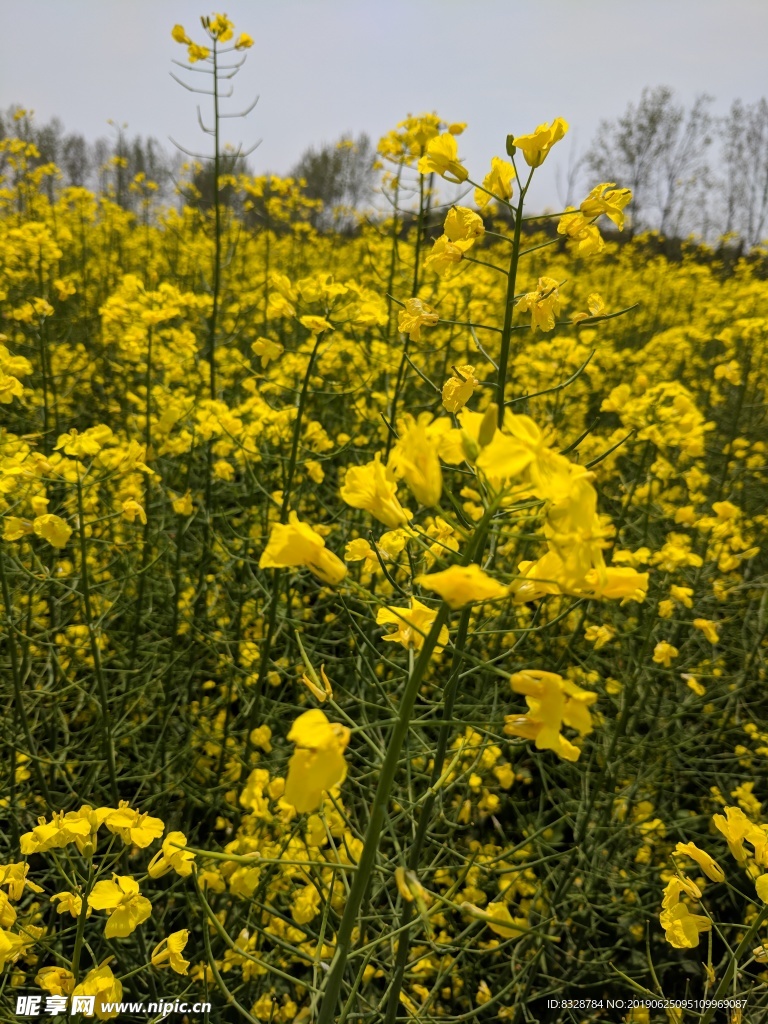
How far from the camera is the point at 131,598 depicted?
2986 millimetres

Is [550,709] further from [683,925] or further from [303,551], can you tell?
[683,925]

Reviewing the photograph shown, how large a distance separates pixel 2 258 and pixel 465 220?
437 cm

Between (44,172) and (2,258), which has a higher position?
(44,172)

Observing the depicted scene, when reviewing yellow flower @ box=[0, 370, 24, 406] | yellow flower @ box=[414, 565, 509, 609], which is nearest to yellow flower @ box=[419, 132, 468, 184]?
yellow flower @ box=[414, 565, 509, 609]

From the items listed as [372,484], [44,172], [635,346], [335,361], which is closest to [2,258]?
[335,361]

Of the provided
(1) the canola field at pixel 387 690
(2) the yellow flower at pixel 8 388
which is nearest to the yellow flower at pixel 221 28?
(1) the canola field at pixel 387 690

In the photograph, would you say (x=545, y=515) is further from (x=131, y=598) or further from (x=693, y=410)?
(x=131, y=598)

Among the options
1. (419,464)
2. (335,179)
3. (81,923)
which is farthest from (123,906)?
(335,179)

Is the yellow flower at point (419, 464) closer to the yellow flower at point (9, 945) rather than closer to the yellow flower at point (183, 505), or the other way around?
the yellow flower at point (9, 945)

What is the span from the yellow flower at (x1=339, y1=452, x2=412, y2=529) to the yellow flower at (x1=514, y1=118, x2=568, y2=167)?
79 centimetres

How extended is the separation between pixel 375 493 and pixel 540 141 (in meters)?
0.85

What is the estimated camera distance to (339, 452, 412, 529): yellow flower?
89 centimetres

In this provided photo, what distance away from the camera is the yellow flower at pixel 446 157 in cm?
138

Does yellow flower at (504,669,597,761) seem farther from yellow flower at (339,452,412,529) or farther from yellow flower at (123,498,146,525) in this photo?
yellow flower at (123,498,146,525)
